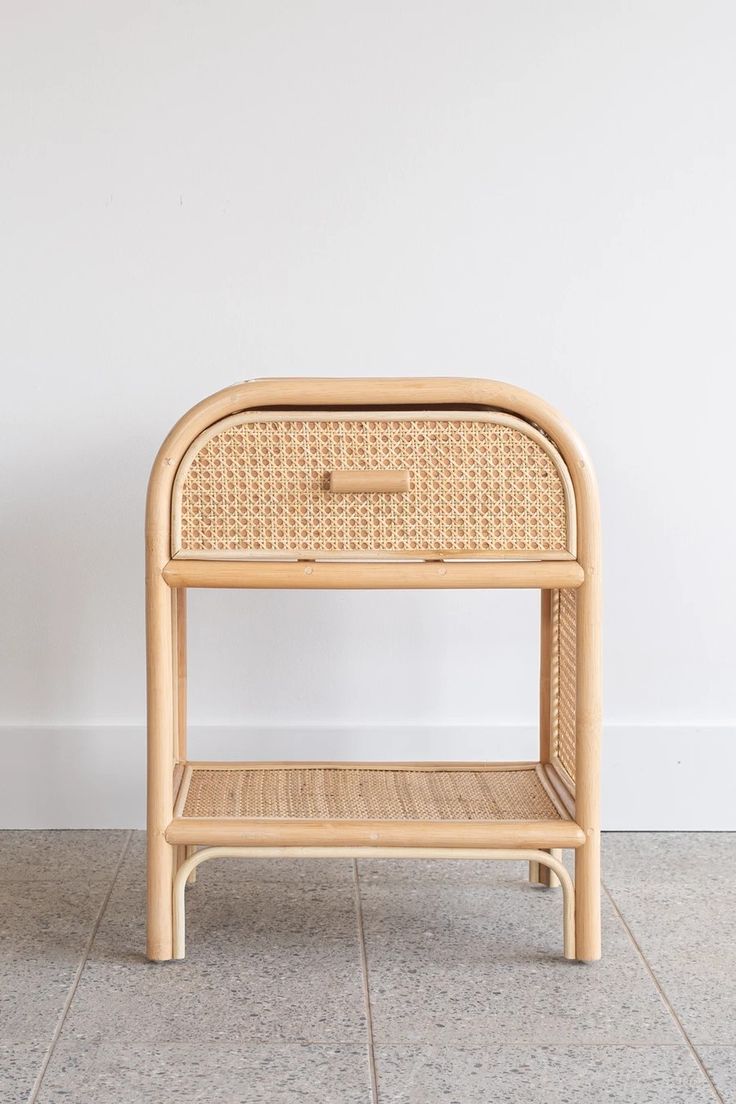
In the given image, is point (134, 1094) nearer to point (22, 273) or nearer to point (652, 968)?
point (652, 968)

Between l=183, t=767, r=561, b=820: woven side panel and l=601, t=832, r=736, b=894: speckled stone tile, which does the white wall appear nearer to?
l=601, t=832, r=736, b=894: speckled stone tile

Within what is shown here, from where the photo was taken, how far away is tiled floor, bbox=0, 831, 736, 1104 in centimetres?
108

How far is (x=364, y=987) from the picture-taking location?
1269 mm

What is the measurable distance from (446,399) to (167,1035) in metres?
0.72

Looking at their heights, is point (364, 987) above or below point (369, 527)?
below

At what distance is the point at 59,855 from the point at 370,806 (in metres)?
0.54

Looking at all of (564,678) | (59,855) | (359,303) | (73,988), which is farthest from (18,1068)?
(359,303)

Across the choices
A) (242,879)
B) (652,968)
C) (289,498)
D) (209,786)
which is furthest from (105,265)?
(652,968)

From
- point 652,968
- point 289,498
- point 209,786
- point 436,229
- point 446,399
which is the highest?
point 436,229

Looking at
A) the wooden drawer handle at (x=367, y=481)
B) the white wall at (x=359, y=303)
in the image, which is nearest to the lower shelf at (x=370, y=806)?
the white wall at (x=359, y=303)

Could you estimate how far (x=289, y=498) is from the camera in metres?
1.30

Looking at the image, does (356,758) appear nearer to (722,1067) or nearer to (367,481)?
(367,481)

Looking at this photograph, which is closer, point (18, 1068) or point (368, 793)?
point (18, 1068)

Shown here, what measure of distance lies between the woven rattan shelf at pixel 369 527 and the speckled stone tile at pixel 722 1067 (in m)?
0.21
